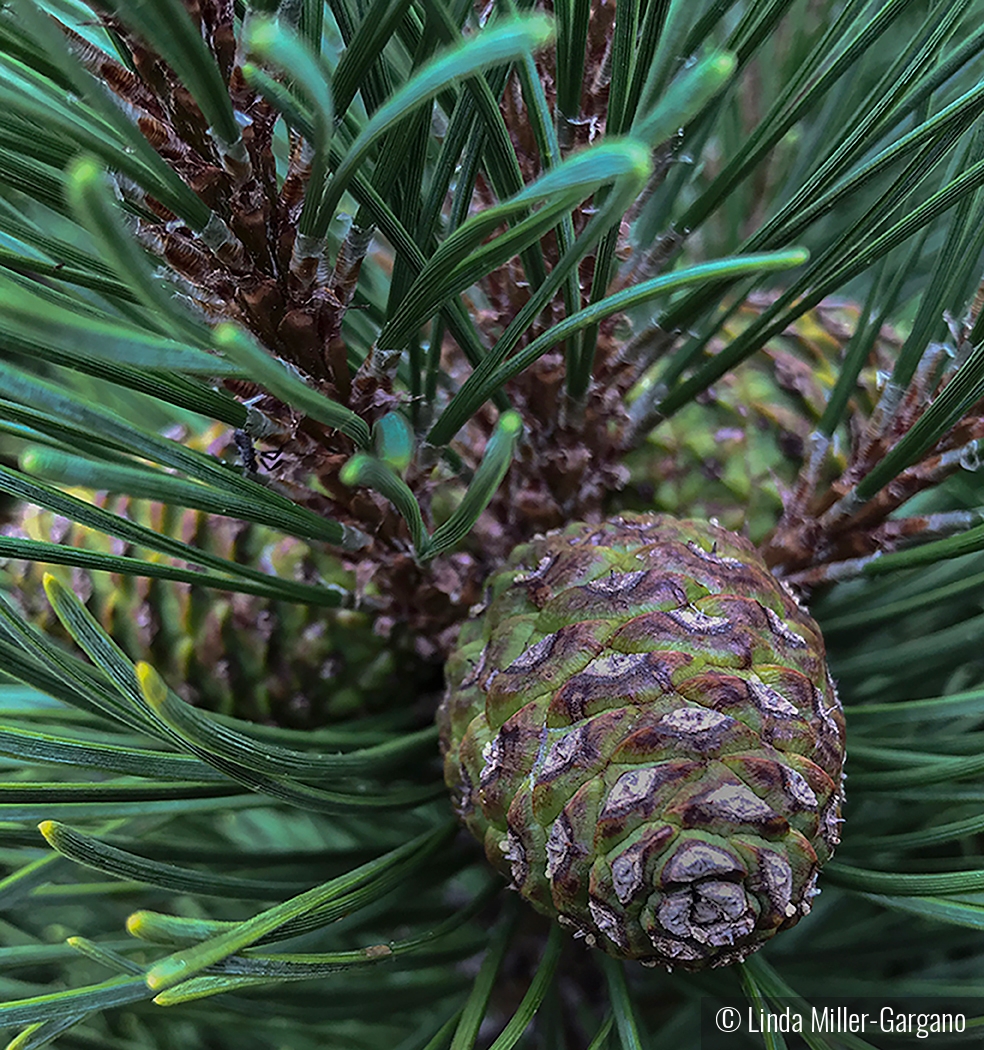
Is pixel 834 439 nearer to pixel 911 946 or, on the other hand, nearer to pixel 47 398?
pixel 911 946

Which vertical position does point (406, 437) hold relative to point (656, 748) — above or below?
above

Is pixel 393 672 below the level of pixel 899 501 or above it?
below

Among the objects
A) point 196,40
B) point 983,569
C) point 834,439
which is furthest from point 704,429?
point 196,40
